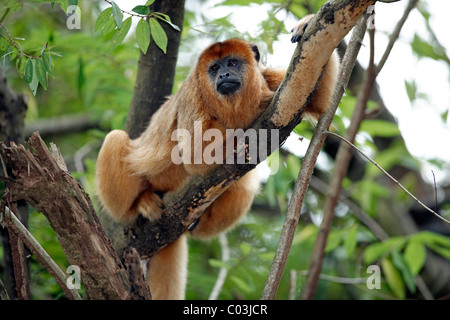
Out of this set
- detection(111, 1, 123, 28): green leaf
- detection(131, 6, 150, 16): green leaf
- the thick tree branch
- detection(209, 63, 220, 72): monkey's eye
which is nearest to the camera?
detection(111, 1, 123, 28): green leaf

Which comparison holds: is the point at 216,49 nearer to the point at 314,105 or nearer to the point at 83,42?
the point at 314,105

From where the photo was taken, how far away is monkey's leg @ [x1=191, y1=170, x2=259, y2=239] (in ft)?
16.0

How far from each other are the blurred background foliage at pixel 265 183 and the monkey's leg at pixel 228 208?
37 centimetres

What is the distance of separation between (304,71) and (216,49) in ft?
4.36

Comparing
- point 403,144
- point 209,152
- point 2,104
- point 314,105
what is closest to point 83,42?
point 2,104

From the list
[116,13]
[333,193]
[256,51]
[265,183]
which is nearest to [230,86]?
[256,51]

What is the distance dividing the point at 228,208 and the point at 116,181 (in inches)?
46.0

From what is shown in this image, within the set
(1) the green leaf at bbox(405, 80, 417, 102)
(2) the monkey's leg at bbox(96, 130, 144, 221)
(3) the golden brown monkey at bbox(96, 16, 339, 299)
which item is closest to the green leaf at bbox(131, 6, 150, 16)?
(3) the golden brown monkey at bbox(96, 16, 339, 299)

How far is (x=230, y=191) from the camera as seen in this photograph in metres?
4.84

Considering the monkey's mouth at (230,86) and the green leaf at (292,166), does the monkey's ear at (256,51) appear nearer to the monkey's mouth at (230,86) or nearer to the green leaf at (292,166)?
the monkey's mouth at (230,86)

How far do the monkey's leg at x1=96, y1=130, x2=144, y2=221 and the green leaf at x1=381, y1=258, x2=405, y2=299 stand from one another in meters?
3.73

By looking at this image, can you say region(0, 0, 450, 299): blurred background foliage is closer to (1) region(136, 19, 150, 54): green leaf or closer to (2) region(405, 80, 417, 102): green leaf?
(2) region(405, 80, 417, 102): green leaf

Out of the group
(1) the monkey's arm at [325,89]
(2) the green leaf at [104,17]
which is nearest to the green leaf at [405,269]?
(1) the monkey's arm at [325,89]

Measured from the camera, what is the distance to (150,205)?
15.1 feet
